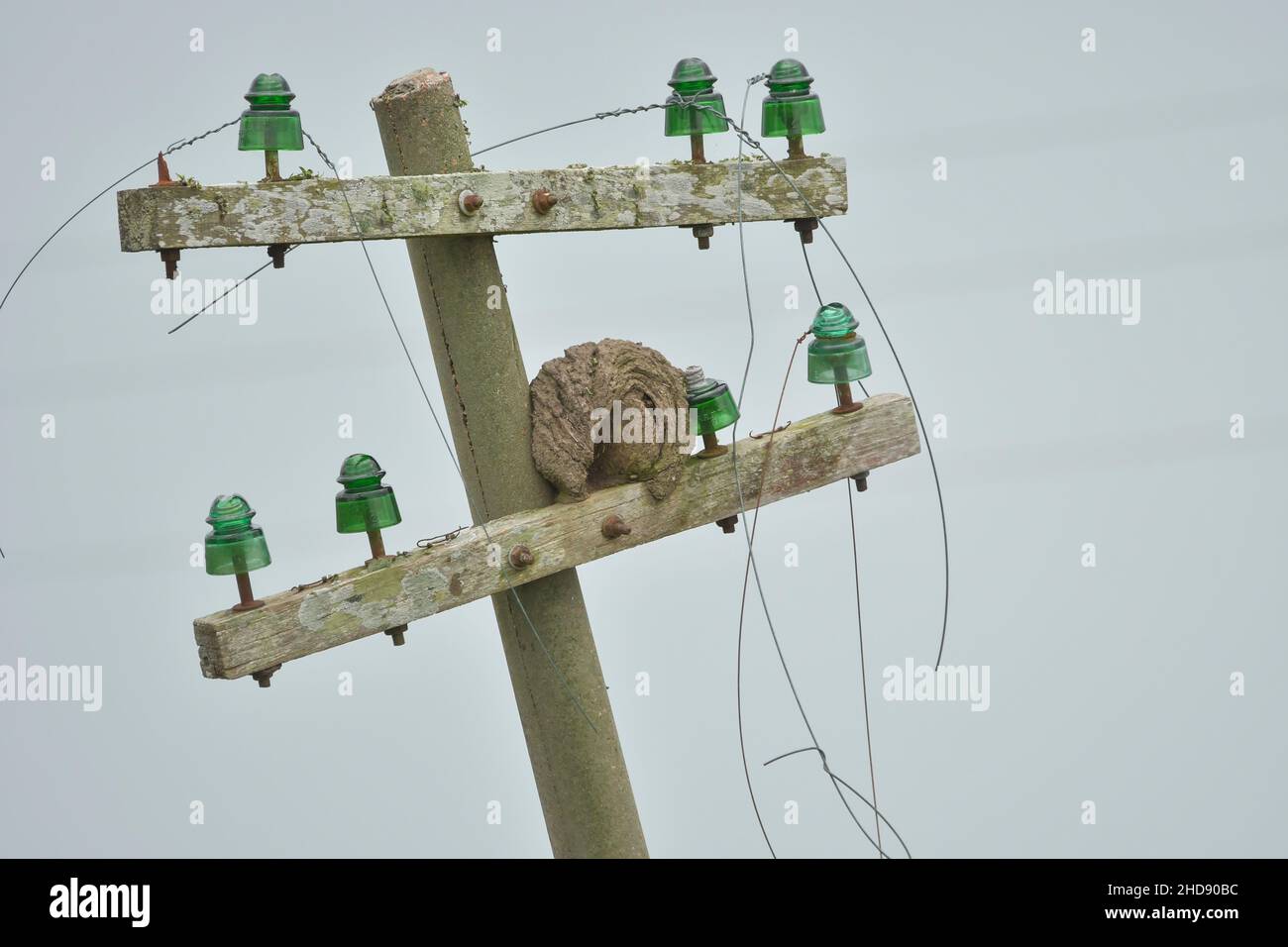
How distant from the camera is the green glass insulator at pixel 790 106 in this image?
5.66m

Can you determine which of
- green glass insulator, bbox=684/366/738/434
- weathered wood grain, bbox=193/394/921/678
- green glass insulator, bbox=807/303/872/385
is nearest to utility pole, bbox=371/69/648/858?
weathered wood grain, bbox=193/394/921/678

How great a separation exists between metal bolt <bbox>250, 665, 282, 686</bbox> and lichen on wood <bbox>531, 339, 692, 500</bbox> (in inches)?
34.5

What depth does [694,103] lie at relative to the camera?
5.59 m

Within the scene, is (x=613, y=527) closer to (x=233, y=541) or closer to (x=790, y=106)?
(x=233, y=541)

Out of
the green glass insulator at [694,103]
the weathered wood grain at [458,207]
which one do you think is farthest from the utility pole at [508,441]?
the green glass insulator at [694,103]

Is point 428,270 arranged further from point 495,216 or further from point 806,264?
point 806,264

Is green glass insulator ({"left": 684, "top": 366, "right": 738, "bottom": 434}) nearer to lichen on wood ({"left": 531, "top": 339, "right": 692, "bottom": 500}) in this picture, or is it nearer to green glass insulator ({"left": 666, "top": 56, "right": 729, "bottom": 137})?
lichen on wood ({"left": 531, "top": 339, "right": 692, "bottom": 500})

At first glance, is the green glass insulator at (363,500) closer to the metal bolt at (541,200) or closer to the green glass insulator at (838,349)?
the metal bolt at (541,200)

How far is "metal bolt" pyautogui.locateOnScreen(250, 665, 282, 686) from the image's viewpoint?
5.11 m

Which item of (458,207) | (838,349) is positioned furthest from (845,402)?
(458,207)

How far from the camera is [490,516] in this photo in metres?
5.55
